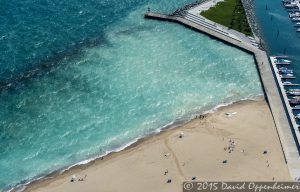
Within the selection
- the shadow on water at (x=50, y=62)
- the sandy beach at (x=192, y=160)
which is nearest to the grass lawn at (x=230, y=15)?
the shadow on water at (x=50, y=62)

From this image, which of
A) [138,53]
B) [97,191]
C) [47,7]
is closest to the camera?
[97,191]

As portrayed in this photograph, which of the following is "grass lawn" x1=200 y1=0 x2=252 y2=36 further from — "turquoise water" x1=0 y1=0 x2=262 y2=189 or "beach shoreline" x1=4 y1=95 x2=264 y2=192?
"beach shoreline" x1=4 y1=95 x2=264 y2=192

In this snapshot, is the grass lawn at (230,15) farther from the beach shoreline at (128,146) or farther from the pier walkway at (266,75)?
the beach shoreline at (128,146)

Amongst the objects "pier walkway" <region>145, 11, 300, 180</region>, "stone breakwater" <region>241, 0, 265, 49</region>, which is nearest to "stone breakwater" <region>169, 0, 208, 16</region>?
"pier walkway" <region>145, 11, 300, 180</region>

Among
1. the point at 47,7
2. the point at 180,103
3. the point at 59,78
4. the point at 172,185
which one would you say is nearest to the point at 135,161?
the point at 172,185

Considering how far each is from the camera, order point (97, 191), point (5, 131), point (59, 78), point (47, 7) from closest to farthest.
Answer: point (97, 191)
point (5, 131)
point (59, 78)
point (47, 7)

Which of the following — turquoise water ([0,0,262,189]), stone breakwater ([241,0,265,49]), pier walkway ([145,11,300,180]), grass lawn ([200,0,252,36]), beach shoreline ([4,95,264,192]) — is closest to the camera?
beach shoreline ([4,95,264,192])

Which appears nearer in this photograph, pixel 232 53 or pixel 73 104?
pixel 73 104

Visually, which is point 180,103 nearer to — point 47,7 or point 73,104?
point 73,104
